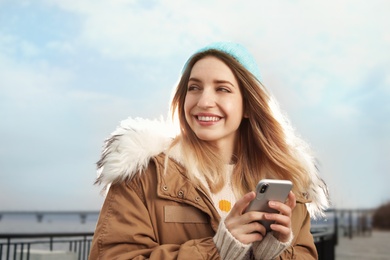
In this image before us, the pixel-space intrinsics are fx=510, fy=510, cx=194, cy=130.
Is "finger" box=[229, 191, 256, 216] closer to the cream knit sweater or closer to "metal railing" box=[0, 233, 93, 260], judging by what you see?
the cream knit sweater

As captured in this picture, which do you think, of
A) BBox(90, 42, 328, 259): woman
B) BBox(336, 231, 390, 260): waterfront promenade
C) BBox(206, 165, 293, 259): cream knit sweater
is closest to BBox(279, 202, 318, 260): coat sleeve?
BBox(90, 42, 328, 259): woman

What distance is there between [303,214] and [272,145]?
438 mm

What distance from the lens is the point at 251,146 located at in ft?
10.0

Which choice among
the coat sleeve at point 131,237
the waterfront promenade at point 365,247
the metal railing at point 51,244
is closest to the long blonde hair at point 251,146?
the coat sleeve at point 131,237

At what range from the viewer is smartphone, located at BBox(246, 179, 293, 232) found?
2.26 meters

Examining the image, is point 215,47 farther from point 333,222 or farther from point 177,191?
point 333,222

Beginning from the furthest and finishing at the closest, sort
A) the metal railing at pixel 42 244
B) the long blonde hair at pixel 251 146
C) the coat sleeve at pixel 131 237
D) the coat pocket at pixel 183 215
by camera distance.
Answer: the metal railing at pixel 42 244 → the long blonde hair at pixel 251 146 → the coat pocket at pixel 183 215 → the coat sleeve at pixel 131 237

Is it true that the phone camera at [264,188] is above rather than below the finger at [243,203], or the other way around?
above

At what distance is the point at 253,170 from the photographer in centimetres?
299

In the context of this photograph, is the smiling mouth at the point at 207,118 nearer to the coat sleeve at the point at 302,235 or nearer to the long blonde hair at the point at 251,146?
the long blonde hair at the point at 251,146

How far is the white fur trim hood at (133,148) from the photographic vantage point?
2580mm

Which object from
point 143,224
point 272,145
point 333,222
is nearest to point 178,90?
point 272,145

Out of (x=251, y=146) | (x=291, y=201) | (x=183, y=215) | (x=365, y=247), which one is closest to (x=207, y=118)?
(x=251, y=146)

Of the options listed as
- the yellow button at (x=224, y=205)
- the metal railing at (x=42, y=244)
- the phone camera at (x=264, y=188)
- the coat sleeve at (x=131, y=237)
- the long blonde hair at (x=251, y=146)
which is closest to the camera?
the phone camera at (x=264, y=188)
